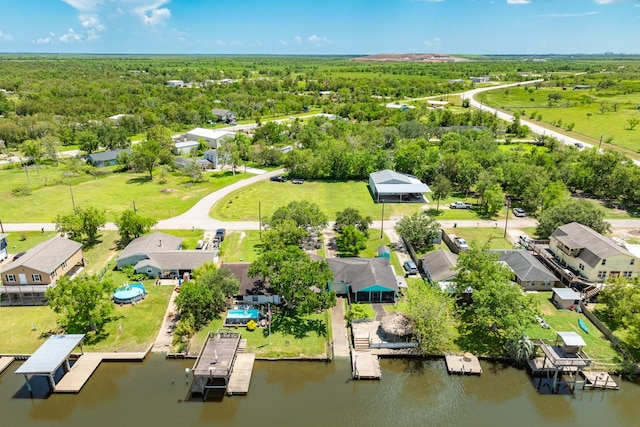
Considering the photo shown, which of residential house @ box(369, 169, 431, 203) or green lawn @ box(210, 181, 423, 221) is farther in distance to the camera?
residential house @ box(369, 169, 431, 203)

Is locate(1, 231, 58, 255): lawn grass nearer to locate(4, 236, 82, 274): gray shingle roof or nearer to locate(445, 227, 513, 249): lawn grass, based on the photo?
locate(4, 236, 82, 274): gray shingle roof

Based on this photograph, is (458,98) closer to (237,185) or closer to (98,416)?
(237,185)

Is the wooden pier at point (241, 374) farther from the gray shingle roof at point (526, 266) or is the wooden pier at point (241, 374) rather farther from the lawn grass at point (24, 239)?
the lawn grass at point (24, 239)

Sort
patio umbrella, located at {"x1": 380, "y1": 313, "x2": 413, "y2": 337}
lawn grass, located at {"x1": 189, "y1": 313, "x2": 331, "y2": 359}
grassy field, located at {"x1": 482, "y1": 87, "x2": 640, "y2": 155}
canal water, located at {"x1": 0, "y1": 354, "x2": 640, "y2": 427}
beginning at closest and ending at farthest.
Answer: canal water, located at {"x1": 0, "y1": 354, "x2": 640, "y2": 427}, lawn grass, located at {"x1": 189, "y1": 313, "x2": 331, "y2": 359}, patio umbrella, located at {"x1": 380, "y1": 313, "x2": 413, "y2": 337}, grassy field, located at {"x1": 482, "y1": 87, "x2": 640, "y2": 155}

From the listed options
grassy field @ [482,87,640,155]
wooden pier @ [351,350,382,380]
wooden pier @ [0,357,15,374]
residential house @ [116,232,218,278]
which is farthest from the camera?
grassy field @ [482,87,640,155]

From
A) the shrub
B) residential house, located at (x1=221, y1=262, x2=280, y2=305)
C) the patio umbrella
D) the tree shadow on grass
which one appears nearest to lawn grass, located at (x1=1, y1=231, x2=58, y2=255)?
residential house, located at (x1=221, y1=262, x2=280, y2=305)
